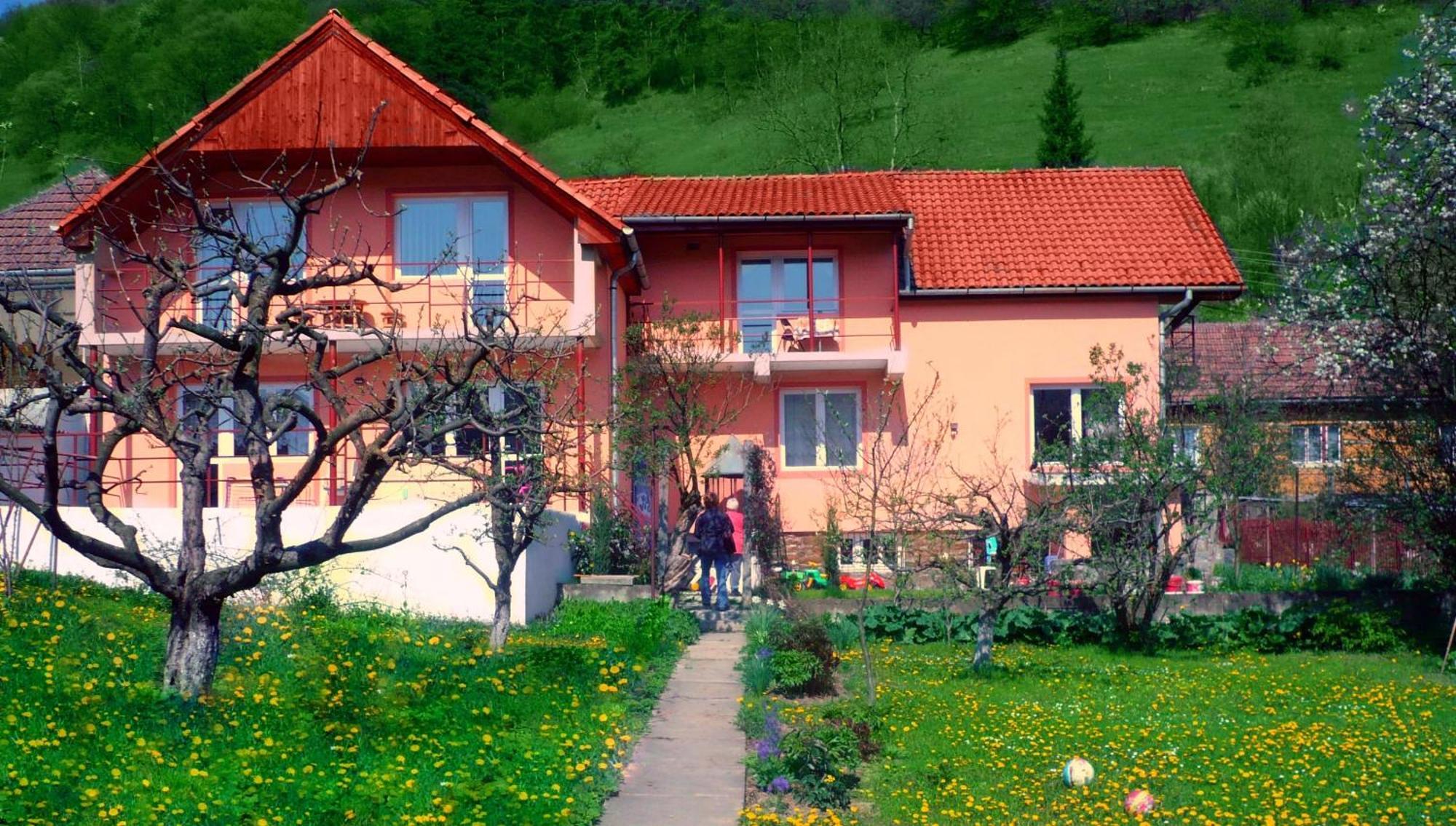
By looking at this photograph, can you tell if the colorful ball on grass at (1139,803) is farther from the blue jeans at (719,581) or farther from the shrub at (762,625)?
the blue jeans at (719,581)

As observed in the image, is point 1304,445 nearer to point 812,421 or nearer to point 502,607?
point 812,421

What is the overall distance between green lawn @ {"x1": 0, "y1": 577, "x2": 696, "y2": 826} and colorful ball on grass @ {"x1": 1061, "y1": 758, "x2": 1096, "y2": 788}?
10.9 feet

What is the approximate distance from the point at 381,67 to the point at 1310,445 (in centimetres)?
1879

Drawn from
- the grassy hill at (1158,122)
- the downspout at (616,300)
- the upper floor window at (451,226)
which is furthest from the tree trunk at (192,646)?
the grassy hill at (1158,122)

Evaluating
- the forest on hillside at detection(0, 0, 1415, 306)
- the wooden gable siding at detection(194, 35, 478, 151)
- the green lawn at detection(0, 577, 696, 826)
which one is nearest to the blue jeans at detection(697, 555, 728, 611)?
the green lawn at detection(0, 577, 696, 826)

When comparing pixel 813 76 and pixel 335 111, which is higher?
pixel 813 76

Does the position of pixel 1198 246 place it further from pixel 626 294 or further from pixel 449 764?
pixel 449 764

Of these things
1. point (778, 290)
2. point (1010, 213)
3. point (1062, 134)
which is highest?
point (1062, 134)

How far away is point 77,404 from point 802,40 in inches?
2348

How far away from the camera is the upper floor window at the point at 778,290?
25.3 metres

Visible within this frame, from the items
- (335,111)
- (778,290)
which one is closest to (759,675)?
(335,111)

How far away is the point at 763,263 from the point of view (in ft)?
84.3

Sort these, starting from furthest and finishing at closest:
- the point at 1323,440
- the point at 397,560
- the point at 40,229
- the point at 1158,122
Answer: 1. the point at 1158,122
2. the point at 40,229
3. the point at 1323,440
4. the point at 397,560

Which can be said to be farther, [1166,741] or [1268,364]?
[1268,364]
